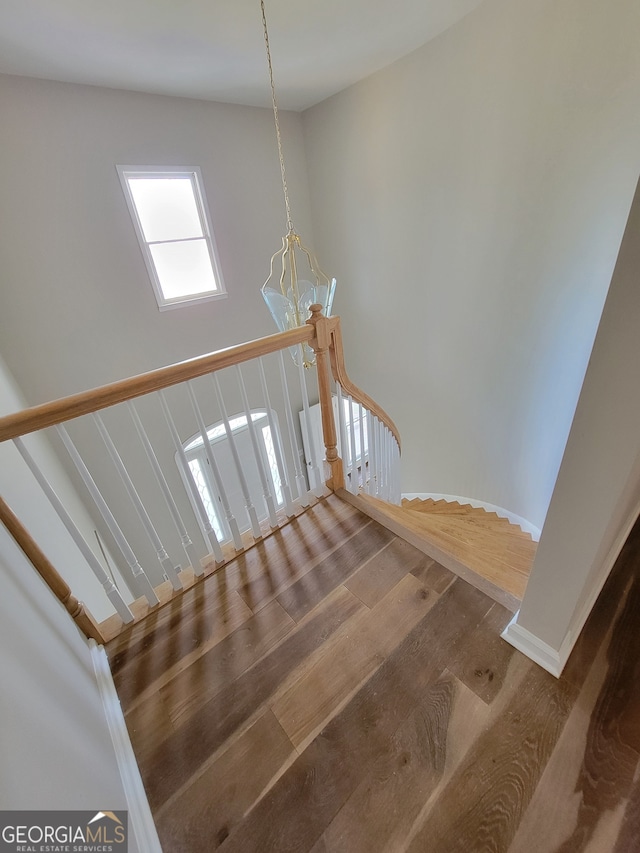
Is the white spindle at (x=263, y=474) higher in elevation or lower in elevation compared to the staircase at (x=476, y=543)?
higher

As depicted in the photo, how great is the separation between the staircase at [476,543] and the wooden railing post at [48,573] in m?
1.30

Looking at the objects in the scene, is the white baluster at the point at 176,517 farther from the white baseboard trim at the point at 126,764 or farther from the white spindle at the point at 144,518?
the white baseboard trim at the point at 126,764

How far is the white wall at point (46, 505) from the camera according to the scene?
1.46 metres

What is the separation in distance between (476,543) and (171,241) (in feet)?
11.8

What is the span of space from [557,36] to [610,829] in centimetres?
342

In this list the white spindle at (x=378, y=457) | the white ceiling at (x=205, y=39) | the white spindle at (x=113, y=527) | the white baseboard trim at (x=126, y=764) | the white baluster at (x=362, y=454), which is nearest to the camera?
the white baseboard trim at (x=126, y=764)

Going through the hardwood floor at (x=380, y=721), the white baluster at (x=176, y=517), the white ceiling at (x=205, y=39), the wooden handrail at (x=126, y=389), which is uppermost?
the white ceiling at (x=205, y=39)

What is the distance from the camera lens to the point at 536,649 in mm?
1135

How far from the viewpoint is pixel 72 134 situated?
2.45 meters

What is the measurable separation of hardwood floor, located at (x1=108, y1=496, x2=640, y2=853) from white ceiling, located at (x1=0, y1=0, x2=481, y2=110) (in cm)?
293

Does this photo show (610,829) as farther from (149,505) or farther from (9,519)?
(149,505)

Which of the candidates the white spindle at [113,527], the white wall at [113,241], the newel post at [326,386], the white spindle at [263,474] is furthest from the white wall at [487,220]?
the white spindle at [113,527]

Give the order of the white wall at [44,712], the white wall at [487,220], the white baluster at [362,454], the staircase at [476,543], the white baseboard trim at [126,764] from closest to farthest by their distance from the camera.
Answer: the white wall at [44,712], the white baseboard trim at [126,764], the staircase at [476,543], the white wall at [487,220], the white baluster at [362,454]

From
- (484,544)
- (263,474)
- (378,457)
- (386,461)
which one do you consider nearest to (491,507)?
(484,544)
